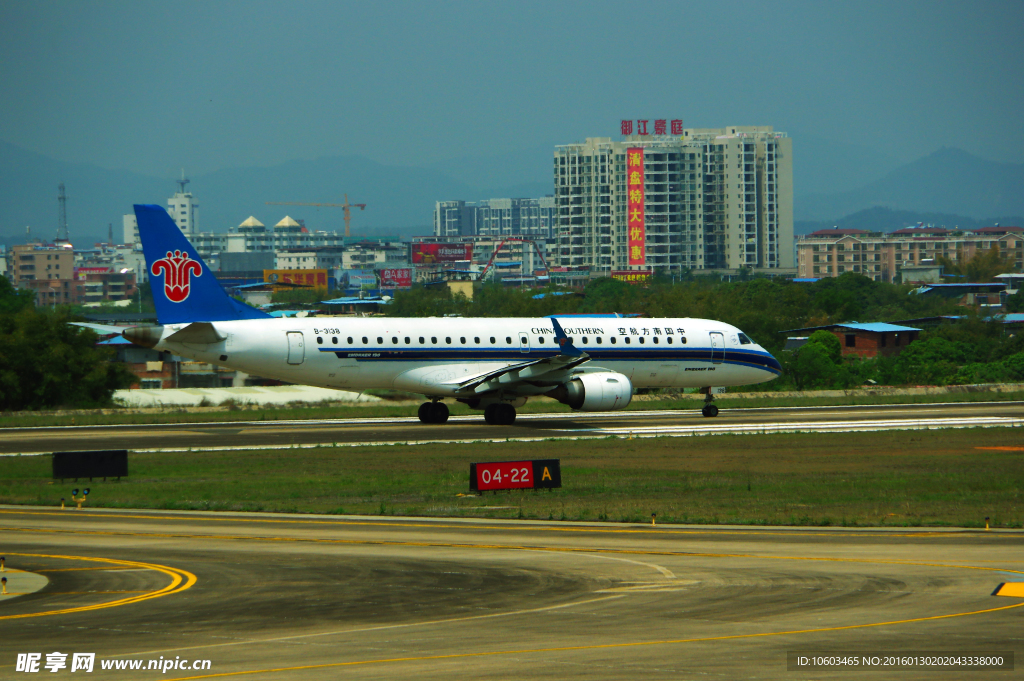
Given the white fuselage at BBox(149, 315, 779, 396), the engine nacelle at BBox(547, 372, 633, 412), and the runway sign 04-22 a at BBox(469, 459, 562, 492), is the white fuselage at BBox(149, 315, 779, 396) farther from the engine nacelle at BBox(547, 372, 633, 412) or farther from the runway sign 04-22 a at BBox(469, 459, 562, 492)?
the runway sign 04-22 a at BBox(469, 459, 562, 492)

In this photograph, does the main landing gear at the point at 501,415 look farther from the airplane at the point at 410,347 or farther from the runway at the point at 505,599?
the runway at the point at 505,599

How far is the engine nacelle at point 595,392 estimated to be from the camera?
4453 centimetres

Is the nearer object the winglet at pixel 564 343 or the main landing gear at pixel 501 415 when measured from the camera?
the winglet at pixel 564 343

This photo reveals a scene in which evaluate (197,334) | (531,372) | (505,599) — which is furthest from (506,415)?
(505,599)

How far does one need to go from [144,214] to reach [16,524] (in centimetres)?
2170

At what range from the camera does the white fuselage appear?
142ft

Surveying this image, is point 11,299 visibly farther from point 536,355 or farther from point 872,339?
point 872,339

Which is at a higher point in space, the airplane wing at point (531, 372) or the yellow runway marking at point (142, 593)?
the airplane wing at point (531, 372)

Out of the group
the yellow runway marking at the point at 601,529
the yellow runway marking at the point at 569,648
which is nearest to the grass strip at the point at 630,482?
the yellow runway marking at the point at 601,529

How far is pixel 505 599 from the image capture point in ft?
51.1

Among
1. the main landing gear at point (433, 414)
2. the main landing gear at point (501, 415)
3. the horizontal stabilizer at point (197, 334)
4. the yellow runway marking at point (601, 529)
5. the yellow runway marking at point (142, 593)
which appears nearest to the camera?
the yellow runway marking at point (142, 593)

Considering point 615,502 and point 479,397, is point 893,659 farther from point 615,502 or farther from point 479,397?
point 479,397

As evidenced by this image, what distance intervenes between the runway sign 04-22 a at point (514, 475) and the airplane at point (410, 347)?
14667 mm

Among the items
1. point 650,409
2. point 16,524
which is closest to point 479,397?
point 650,409
